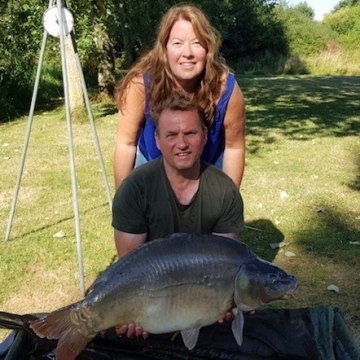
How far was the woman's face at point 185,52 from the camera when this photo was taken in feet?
8.41

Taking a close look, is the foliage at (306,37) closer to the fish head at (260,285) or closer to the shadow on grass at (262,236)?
the shadow on grass at (262,236)

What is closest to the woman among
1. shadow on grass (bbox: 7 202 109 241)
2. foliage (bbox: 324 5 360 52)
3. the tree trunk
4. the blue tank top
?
the blue tank top

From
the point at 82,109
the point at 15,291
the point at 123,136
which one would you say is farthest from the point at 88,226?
the point at 82,109

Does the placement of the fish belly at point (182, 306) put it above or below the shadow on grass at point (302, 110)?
above

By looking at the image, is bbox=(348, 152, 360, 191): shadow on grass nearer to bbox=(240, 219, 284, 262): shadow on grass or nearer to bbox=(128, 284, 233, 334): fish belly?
bbox=(240, 219, 284, 262): shadow on grass

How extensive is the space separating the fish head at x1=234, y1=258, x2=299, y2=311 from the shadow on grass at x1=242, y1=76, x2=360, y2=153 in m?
5.89

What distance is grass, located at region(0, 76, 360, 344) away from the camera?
3770 millimetres

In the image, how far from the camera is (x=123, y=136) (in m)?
2.86

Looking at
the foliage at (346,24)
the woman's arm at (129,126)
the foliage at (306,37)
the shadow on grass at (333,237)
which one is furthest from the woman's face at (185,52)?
the foliage at (346,24)

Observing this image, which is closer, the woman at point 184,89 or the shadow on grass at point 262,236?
the woman at point 184,89

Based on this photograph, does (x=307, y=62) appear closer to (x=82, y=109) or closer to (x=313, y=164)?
(x=82, y=109)

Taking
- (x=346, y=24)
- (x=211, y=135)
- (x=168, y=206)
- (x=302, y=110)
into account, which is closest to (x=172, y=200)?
(x=168, y=206)

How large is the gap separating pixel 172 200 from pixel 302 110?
31.5 ft

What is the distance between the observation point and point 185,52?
256 cm
